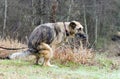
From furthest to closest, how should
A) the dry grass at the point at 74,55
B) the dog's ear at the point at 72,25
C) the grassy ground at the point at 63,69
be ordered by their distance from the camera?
the dry grass at the point at 74,55
the dog's ear at the point at 72,25
the grassy ground at the point at 63,69

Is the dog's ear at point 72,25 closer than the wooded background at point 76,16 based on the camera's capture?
Yes

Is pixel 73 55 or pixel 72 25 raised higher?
pixel 72 25

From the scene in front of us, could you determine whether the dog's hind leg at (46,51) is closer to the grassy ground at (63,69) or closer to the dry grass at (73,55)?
the grassy ground at (63,69)

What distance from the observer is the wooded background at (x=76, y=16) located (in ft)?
113

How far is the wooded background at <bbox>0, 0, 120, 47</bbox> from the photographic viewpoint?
113ft

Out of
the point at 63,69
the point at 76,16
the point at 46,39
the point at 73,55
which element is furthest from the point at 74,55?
the point at 76,16

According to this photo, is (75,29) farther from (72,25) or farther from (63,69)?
(63,69)

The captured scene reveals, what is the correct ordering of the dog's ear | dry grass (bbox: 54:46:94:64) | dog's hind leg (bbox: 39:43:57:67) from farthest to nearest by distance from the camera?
dry grass (bbox: 54:46:94:64), the dog's ear, dog's hind leg (bbox: 39:43:57:67)

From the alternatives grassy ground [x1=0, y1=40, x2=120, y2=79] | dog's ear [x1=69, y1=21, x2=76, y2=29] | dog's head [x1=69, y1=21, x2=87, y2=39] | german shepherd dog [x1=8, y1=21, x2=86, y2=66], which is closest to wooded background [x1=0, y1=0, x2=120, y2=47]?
grassy ground [x1=0, y1=40, x2=120, y2=79]

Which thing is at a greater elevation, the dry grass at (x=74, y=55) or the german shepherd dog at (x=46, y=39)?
the german shepherd dog at (x=46, y=39)

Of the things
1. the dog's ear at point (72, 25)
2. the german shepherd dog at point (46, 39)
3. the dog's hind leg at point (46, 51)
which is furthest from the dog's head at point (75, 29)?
the dog's hind leg at point (46, 51)

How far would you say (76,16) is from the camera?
36.8 m

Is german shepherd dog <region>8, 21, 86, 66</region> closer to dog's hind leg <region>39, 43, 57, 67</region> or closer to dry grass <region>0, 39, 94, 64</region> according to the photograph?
dog's hind leg <region>39, 43, 57, 67</region>

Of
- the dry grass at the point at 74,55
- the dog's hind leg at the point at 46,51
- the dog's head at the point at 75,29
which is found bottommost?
the dry grass at the point at 74,55
